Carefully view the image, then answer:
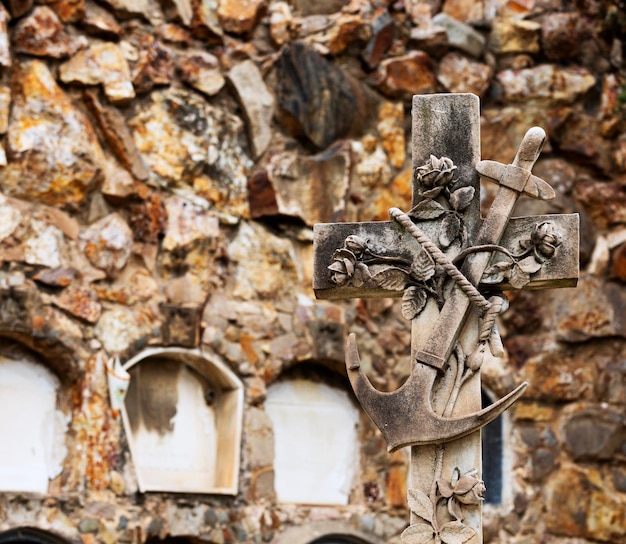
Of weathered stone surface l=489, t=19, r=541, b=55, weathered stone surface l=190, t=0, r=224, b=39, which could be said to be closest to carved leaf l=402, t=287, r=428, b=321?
weathered stone surface l=190, t=0, r=224, b=39

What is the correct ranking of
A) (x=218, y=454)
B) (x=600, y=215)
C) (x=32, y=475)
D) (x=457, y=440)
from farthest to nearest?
(x=600, y=215), (x=218, y=454), (x=32, y=475), (x=457, y=440)

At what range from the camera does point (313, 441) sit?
7129 mm

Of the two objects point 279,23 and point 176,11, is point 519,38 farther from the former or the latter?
point 176,11

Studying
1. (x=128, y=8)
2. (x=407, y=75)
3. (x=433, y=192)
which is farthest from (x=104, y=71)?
(x=433, y=192)

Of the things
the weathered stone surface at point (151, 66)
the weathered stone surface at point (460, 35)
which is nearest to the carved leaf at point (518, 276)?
the weathered stone surface at point (151, 66)

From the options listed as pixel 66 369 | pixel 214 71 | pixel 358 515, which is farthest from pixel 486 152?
pixel 66 369

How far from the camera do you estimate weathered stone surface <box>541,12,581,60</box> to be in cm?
808

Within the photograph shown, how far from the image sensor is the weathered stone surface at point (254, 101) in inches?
283

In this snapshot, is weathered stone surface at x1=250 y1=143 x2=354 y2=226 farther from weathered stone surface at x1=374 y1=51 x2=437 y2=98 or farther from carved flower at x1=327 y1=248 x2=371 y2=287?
carved flower at x1=327 y1=248 x2=371 y2=287

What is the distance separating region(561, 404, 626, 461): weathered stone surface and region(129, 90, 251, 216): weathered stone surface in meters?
2.34

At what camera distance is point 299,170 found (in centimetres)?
721

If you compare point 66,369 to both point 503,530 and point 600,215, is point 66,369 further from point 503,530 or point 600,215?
point 600,215

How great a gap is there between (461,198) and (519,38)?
4.42 metres

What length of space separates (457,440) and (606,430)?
4.07m
